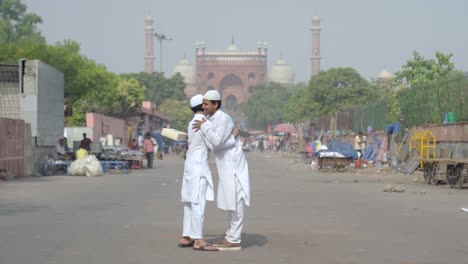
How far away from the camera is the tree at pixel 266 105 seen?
123312 millimetres

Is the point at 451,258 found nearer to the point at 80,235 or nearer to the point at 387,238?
the point at 387,238

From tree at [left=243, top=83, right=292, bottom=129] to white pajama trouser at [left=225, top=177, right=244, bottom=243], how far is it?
4437 inches

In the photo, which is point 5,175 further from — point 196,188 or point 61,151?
point 196,188

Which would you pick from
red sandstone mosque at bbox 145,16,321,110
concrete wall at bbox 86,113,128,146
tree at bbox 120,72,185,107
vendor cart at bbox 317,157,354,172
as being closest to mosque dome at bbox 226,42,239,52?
red sandstone mosque at bbox 145,16,321,110

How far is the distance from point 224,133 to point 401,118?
23398 mm

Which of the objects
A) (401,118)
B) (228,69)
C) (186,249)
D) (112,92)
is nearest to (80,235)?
(186,249)

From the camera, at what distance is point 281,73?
532 feet

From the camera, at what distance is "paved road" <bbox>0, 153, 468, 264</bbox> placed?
7.45 meters

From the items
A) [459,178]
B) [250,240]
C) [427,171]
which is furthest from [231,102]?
[250,240]

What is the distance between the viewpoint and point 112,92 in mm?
53344

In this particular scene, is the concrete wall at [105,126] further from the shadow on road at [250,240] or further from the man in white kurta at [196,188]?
the man in white kurta at [196,188]

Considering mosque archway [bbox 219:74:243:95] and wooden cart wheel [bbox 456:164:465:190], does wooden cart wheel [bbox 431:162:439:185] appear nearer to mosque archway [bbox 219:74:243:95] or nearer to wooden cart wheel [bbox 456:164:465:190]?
wooden cart wheel [bbox 456:164:465:190]

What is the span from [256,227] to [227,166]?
1893 mm

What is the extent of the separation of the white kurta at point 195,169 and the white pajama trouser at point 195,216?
4 centimetres
